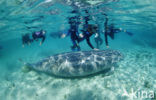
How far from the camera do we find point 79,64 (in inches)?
289

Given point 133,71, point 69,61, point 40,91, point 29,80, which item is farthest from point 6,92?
point 133,71

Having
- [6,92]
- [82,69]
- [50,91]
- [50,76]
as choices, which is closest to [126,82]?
[82,69]

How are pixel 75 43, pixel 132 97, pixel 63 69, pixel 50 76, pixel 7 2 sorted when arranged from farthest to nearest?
1. pixel 75 43
2. pixel 7 2
3. pixel 50 76
4. pixel 63 69
5. pixel 132 97

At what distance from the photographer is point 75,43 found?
11.0 meters

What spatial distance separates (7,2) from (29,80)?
708cm

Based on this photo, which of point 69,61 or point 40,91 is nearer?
point 40,91

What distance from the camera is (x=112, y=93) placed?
19.9 feet

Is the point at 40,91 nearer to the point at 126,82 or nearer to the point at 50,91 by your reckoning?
the point at 50,91

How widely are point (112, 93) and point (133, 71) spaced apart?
12.5ft

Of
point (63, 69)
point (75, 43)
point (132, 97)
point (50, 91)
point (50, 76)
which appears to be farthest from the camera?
point (75, 43)

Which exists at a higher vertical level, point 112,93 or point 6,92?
point 112,93

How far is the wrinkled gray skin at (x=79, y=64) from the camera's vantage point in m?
7.28

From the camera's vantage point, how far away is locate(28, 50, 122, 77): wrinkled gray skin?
23.9 ft

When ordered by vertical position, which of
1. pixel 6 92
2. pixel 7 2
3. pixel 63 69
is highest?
pixel 7 2
